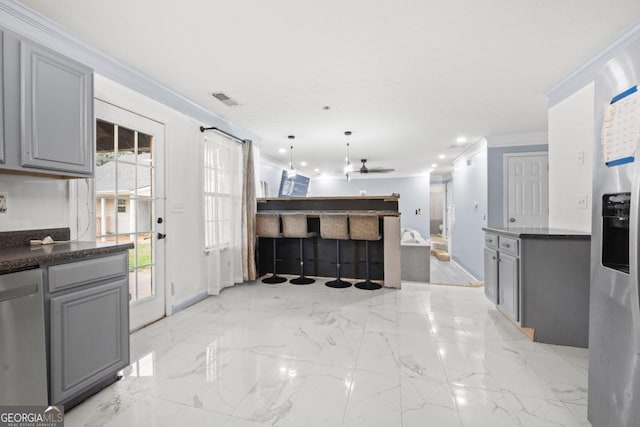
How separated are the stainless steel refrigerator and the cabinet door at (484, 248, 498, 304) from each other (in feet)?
5.47

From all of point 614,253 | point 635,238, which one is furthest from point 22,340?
point 614,253

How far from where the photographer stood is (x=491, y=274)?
10.3 ft

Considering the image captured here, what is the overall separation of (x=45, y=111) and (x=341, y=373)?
2544mm

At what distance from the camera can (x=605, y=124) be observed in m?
1.34

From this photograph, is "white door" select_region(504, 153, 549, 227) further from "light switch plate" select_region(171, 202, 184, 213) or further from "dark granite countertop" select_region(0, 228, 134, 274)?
"dark granite countertop" select_region(0, 228, 134, 274)

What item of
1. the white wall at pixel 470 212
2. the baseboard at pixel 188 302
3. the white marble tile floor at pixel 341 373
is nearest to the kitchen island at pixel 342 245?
the white marble tile floor at pixel 341 373

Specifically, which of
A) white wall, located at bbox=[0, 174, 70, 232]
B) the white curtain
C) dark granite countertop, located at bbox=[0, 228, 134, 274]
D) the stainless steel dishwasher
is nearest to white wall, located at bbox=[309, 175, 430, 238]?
the white curtain

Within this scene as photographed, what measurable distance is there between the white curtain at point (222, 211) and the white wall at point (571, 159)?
4.03 m

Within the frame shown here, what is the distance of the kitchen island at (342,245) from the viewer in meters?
4.14

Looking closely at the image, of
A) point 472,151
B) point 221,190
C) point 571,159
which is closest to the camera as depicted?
point 571,159

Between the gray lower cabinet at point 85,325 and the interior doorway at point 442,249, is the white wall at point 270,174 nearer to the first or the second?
the interior doorway at point 442,249

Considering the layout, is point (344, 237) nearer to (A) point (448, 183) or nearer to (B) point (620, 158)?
(B) point (620, 158)

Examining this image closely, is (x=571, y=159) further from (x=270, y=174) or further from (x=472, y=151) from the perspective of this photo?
(x=270, y=174)

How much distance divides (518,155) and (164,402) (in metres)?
5.94
